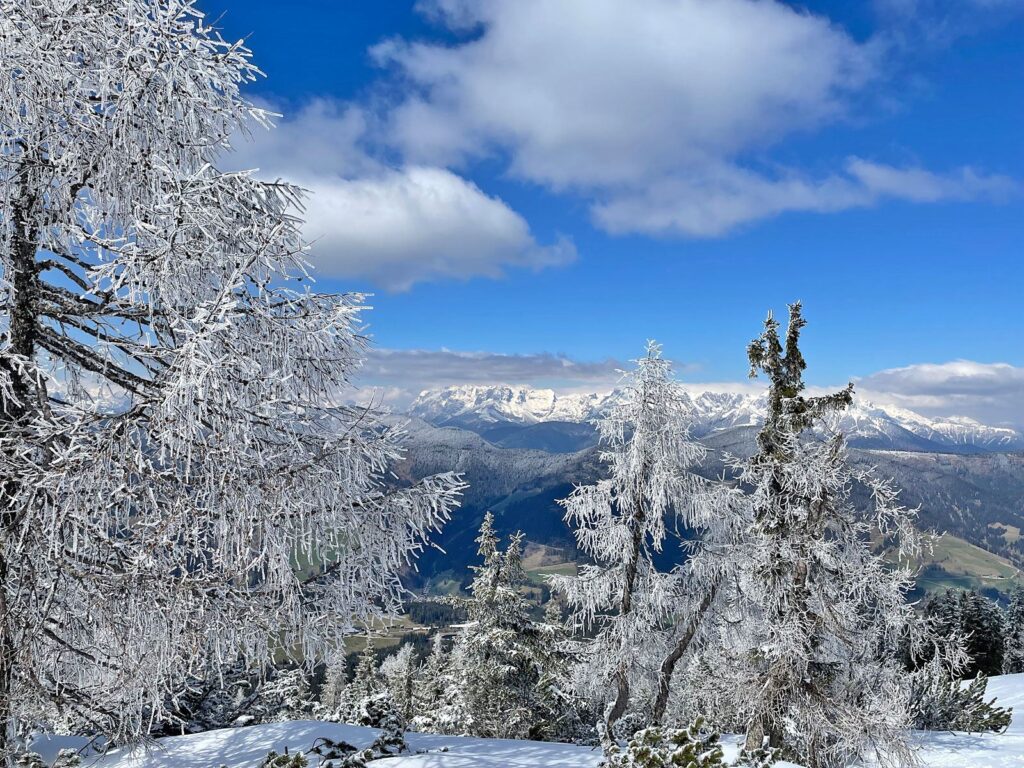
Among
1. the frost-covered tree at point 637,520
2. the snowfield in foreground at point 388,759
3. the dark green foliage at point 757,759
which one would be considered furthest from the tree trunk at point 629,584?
the dark green foliage at point 757,759

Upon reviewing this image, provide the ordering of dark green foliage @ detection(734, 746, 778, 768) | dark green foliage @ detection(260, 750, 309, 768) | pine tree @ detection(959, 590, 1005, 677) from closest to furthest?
dark green foliage @ detection(260, 750, 309, 768)
dark green foliage @ detection(734, 746, 778, 768)
pine tree @ detection(959, 590, 1005, 677)

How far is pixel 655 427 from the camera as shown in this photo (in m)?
12.8

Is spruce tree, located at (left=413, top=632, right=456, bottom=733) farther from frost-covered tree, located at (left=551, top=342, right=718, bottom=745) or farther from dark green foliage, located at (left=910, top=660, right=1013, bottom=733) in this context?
A: dark green foliage, located at (left=910, top=660, right=1013, bottom=733)

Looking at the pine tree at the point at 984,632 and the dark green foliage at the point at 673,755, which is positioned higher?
the dark green foliage at the point at 673,755

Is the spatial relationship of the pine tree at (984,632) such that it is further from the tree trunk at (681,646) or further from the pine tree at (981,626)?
the tree trunk at (681,646)

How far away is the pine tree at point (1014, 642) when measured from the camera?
39.8 metres

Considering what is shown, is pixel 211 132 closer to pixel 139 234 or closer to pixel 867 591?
pixel 139 234

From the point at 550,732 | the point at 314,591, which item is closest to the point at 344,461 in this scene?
the point at 314,591

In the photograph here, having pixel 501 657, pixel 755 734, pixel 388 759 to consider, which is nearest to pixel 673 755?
pixel 388 759

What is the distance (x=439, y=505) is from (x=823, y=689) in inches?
353

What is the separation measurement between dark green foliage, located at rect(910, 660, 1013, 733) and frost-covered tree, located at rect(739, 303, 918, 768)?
131 inches

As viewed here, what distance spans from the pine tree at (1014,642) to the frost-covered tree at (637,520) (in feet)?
128

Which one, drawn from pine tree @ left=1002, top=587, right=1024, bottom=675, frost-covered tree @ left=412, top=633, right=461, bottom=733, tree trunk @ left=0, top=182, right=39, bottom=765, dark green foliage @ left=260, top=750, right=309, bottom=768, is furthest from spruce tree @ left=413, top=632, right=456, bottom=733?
pine tree @ left=1002, top=587, right=1024, bottom=675

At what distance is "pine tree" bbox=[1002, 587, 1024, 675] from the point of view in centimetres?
3981
